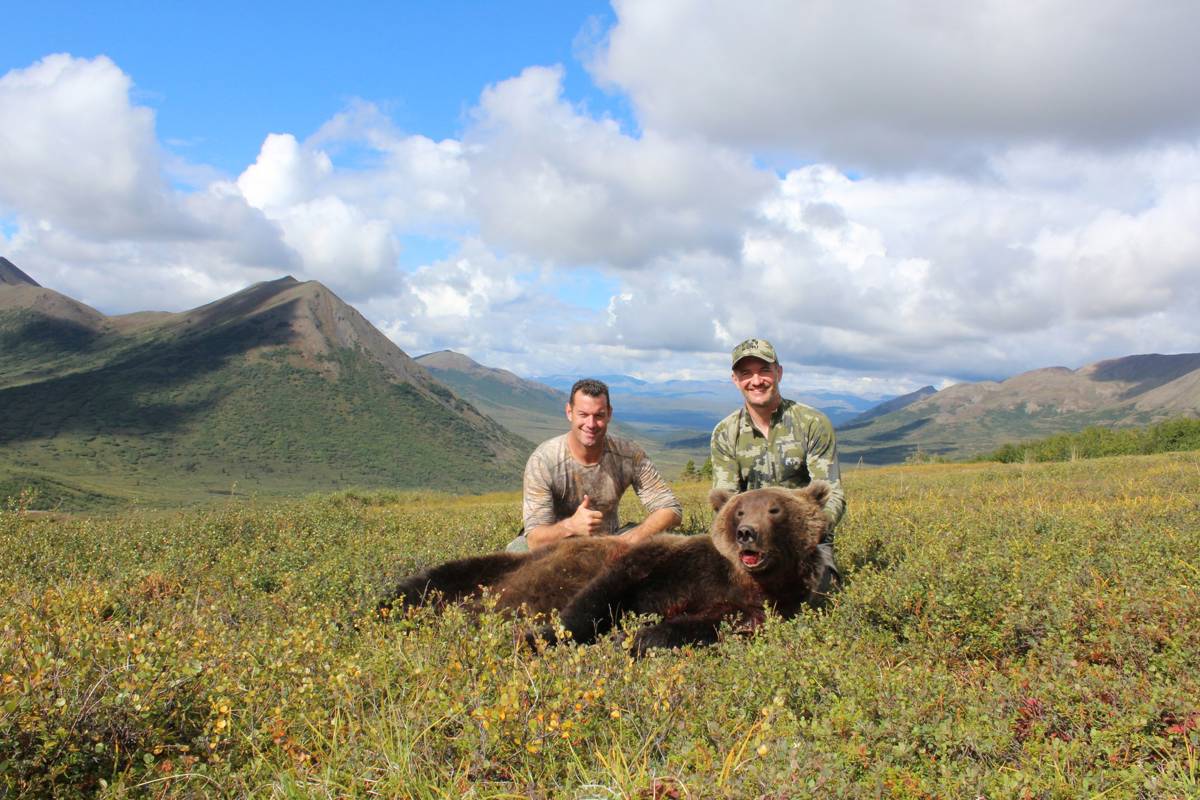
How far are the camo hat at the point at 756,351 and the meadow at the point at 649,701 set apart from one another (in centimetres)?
205

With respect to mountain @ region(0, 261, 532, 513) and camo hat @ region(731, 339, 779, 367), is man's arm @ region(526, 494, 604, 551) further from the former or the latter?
mountain @ region(0, 261, 532, 513)

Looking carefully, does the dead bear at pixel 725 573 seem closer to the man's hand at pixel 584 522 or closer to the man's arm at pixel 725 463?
the man's hand at pixel 584 522

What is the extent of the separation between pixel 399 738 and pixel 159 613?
360cm

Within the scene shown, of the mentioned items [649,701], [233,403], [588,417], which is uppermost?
[233,403]

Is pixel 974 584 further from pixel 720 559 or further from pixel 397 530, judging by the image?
pixel 397 530

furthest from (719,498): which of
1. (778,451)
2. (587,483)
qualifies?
(587,483)

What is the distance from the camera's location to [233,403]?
404 ft

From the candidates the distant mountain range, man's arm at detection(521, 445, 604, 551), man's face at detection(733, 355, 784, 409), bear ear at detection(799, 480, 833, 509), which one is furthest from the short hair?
the distant mountain range

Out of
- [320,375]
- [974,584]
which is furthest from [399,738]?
[320,375]

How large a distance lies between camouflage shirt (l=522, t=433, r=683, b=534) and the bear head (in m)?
1.39

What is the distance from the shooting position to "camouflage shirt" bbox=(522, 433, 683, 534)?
7141 millimetres

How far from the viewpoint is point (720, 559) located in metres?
5.79

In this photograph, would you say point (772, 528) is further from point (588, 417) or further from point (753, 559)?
point (588, 417)

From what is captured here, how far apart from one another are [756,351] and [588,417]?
1677mm
